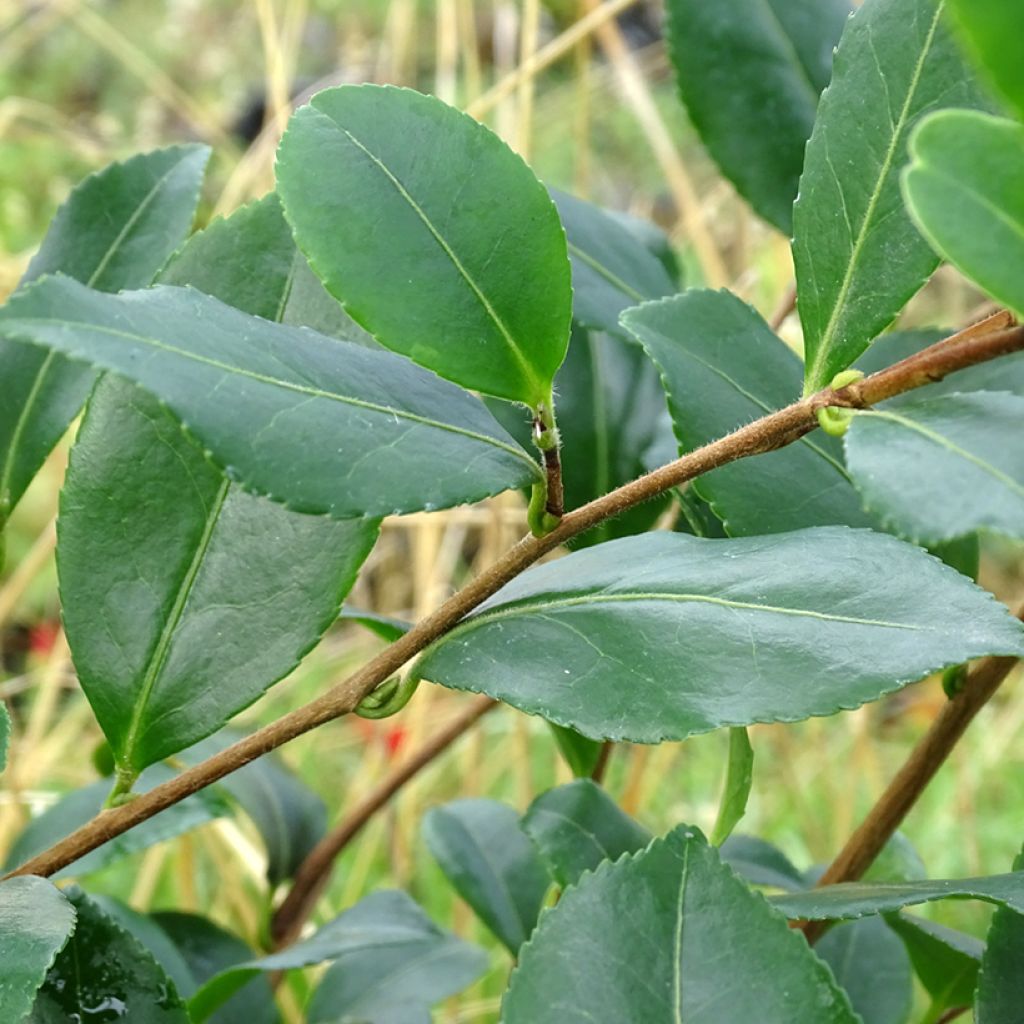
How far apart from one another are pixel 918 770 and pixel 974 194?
11.5 inches

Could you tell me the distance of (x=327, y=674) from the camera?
7.32 feet

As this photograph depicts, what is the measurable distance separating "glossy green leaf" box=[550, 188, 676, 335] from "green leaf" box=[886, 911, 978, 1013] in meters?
0.26

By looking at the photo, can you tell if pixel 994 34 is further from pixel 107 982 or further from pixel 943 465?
pixel 107 982

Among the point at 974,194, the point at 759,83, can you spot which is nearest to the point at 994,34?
the point at 974,194

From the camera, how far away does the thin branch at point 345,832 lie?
2.14ft

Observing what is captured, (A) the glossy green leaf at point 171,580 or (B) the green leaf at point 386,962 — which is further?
(B) the green leaf at point 386,962

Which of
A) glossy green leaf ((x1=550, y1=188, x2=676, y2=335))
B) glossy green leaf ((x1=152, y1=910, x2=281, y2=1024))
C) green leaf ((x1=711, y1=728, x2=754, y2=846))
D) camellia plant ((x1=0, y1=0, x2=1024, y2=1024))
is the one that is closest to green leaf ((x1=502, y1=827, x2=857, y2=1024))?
camellia plant ((x1=0, y1=0, x2=1024, y2=1024))

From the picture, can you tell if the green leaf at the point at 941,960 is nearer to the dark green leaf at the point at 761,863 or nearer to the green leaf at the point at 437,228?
the dark green leaf at the point at 761,863

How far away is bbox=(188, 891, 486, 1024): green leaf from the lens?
23.9 inches

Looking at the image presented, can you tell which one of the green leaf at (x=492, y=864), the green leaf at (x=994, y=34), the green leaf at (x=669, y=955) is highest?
the green leaf at (x=994, y=34)

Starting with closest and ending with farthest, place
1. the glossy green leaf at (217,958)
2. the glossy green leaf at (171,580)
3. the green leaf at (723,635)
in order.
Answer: the green leaf at (723,635) → the glossy green leaf at (171,580) → the glossy green leaf at (217,958)

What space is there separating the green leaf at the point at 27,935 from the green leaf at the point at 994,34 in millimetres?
313

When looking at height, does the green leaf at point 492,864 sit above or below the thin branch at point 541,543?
below

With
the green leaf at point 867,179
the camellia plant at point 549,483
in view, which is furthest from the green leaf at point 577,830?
the green leaf at point 867,179
